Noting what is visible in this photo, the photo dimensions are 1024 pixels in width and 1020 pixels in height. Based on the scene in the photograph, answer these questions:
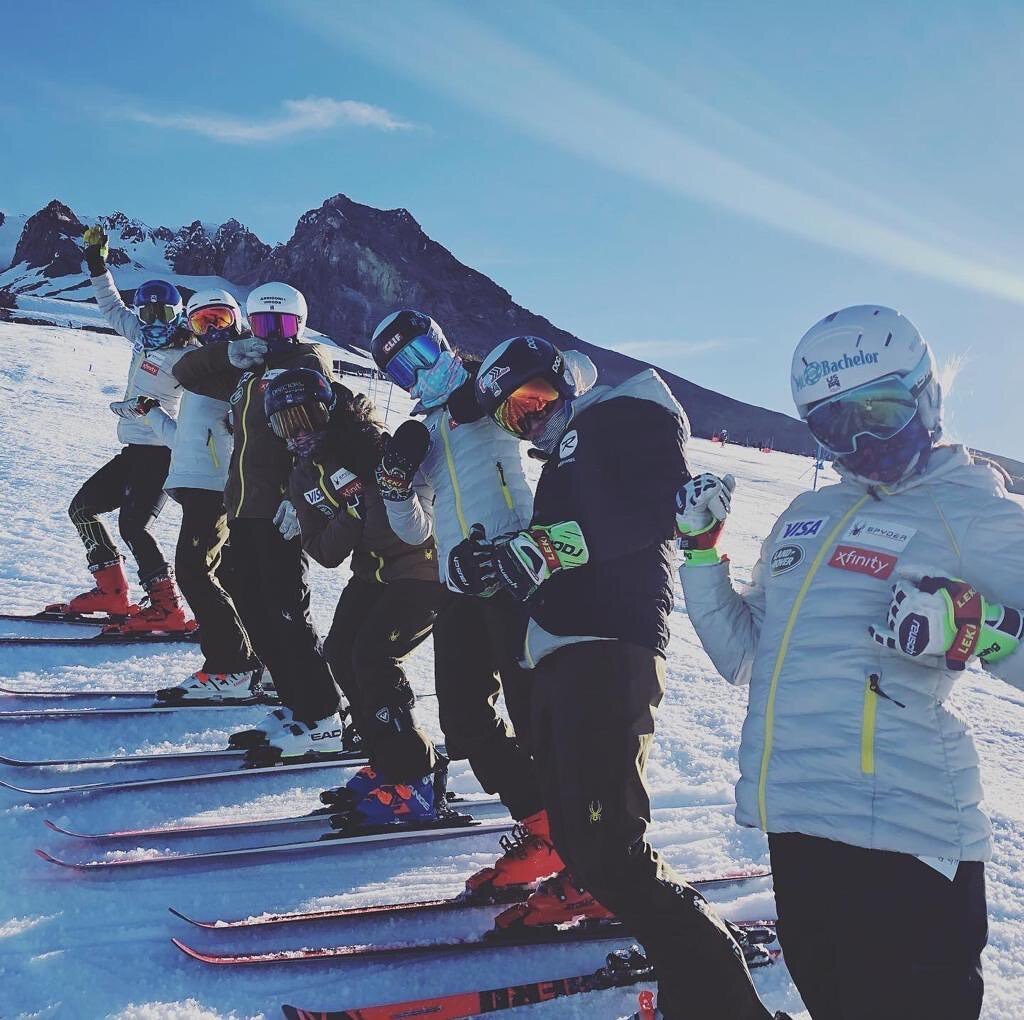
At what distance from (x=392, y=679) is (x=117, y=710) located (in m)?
1.92

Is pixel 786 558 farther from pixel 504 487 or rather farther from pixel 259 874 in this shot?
pixel 259 874

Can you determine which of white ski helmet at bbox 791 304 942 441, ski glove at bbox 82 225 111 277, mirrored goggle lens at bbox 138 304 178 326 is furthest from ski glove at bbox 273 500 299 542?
ski glove at bbox 82 225 111 277

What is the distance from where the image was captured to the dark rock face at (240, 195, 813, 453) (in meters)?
76.0

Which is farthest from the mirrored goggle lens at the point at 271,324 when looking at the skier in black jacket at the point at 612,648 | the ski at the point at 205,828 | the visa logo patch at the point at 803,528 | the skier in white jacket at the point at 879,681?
the visa logo patch at the point at 803,528

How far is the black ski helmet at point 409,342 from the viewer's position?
3.43 m

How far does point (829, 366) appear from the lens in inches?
77.6

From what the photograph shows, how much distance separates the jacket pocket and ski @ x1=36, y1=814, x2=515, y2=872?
227 cm

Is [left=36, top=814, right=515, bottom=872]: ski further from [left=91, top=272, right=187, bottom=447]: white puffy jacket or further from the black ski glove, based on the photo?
[left=91, top=272, right=187, bottom=447]: white puffy jacket

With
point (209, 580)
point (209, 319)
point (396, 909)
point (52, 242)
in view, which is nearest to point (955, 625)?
point (396, 909)

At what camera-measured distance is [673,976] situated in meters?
2.13

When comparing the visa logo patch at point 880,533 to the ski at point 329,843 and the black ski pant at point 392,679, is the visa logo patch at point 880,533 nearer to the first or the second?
the black ski pant at point 392,679

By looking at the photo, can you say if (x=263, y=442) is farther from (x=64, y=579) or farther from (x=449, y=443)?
(x=64, y=579)

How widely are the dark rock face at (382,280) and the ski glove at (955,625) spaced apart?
6811 centimetres

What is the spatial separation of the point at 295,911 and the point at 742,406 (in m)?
65.3
